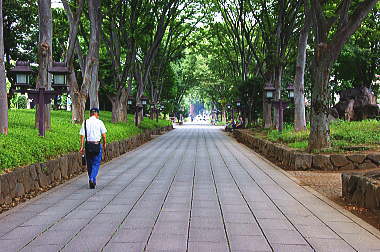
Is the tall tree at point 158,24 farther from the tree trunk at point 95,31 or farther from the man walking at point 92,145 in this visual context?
the man walking at point 92,145

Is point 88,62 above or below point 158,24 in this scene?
below

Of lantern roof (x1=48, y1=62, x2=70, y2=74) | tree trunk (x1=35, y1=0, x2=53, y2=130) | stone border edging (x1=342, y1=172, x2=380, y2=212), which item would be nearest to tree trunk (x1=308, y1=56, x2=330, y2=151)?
stone border edging (x1=342, y1=172, x2=380, y2=212)

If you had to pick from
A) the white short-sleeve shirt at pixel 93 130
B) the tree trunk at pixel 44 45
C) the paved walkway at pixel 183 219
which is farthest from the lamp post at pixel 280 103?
the white short-sleeve shirt at pixel 93 130

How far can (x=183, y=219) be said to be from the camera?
573 centimetres

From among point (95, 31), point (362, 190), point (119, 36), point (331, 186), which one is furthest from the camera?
point (119, 36)

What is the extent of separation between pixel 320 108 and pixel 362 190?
562 cm

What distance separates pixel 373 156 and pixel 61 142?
25.9 feet

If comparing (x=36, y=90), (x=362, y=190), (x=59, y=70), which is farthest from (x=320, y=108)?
(x=36, y=90)

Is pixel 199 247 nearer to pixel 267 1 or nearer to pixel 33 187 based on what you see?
pixel 33 187

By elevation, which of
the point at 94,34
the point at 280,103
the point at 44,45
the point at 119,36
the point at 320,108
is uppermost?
the point at 119,36

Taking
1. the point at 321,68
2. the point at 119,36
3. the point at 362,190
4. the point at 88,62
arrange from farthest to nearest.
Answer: the point at 119,36 < the point at 88,62 < the point at 321,68 < the point at 362,190

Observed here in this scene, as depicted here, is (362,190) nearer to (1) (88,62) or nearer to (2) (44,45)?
A: (2) (44,45)

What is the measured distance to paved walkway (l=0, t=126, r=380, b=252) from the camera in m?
4.62

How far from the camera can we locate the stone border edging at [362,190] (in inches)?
234
